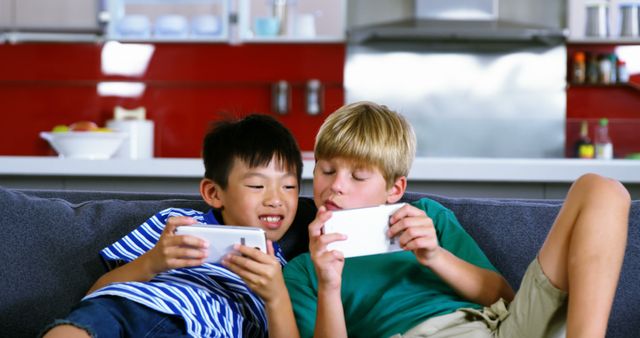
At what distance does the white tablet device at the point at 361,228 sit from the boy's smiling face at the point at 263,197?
0.88 ft

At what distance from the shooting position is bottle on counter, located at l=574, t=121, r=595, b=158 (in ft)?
14.9

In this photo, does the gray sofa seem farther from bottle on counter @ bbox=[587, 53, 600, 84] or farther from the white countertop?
bottle on counter @ bbox=[587, 53, 600, 84]

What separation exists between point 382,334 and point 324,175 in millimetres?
319

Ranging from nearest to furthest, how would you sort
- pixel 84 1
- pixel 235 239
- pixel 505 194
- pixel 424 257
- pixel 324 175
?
pixel 235 239, pixel 424 257, pixel 324 175, pixel 505 194, pixel 84 1

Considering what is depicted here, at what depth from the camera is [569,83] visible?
5184 millimetres

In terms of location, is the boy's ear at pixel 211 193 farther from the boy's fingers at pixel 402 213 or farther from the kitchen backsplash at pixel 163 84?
the kitchen backsplash at pixel 163 84

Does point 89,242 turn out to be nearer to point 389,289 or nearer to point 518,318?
point 389,289

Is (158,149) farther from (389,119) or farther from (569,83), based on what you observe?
(389,119)

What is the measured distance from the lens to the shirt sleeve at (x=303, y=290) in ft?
5.24

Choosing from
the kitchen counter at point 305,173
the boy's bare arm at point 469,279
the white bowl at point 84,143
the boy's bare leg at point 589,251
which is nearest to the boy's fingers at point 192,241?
the boy's bare arm at point 469,279

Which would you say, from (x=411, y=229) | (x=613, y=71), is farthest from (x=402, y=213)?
(x=613, y=71)

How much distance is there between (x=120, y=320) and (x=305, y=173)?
1381mm

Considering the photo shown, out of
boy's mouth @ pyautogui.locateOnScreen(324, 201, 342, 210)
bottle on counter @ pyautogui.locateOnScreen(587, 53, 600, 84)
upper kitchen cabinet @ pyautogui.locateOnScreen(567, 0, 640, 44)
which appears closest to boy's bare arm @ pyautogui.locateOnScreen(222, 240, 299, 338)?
boy's mouth @ pyautogui.locateOnScreen(324, 201, 342, 210)

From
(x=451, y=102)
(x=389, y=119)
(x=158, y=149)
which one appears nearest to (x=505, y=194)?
(x=389, y=119)
